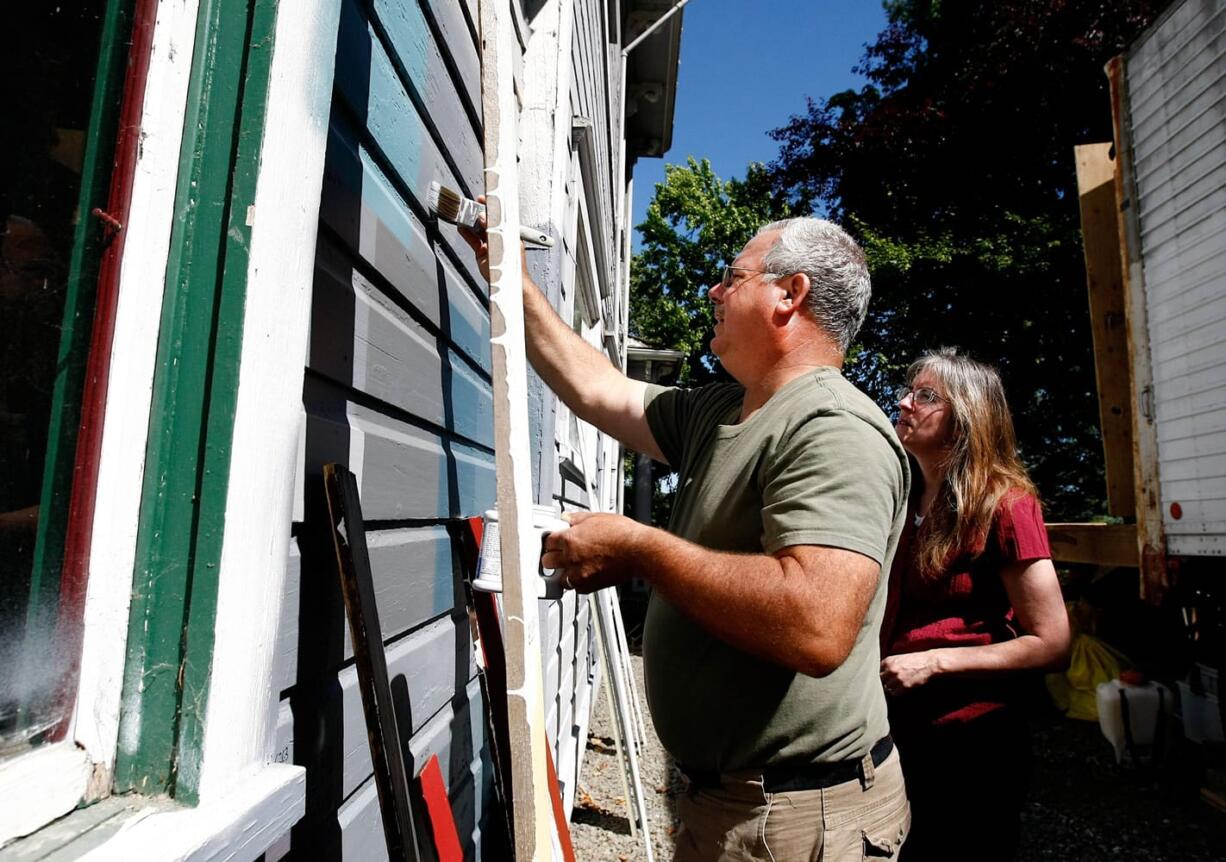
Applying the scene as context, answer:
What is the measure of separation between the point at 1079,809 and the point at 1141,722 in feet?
3.64

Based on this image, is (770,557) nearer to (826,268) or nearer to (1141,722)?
(826,268)

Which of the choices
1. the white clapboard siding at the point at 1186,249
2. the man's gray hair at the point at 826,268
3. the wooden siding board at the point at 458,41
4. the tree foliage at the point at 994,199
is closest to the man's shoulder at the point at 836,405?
the man's gray hair at the point at 826,268

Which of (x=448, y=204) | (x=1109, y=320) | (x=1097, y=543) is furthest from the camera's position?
(x=1097, y=543)

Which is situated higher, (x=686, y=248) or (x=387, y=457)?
(x=686, y=248)

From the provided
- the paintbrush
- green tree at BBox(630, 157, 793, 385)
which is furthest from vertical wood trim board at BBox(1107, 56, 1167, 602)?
green tree at BBox(630, 157, 793, 385)

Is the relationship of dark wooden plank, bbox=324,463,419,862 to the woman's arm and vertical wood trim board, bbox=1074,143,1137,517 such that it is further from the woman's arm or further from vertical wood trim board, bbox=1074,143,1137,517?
vertical wood trim board, bbox=1074,143,1137,517

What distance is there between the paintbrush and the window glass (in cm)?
86

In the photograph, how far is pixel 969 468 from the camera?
240cm

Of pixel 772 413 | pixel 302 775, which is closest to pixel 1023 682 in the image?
pixel 772 413

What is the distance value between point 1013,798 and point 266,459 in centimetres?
222

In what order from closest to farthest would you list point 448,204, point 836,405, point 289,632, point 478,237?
point 289,632
point 836,405
point 448,204
point 478,237

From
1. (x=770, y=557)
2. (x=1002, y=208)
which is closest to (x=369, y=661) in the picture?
(x=770, y=557)

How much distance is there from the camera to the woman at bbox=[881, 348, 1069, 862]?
2.23m

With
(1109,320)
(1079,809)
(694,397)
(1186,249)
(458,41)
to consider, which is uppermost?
(1186,249)
